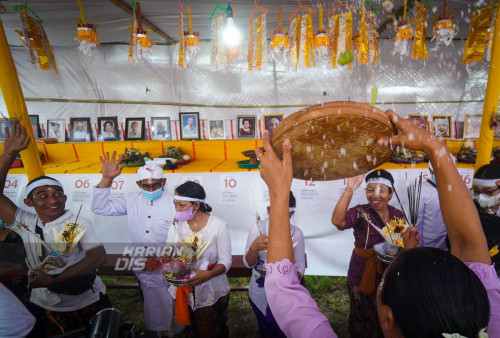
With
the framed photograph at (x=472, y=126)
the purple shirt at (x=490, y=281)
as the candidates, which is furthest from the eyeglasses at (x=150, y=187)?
the framed photograph at (x=472, y=126)

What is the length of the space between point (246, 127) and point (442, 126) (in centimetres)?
466

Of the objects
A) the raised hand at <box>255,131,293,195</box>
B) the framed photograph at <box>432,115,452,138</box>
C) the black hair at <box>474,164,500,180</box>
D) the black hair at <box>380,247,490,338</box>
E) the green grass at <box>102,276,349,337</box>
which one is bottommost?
the green grass at <box>102,276,349,337</box>

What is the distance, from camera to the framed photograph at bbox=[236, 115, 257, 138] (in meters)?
6.28

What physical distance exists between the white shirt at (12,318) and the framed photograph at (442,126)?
24.6 ft

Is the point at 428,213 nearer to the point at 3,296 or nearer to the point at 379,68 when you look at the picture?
the point at 3,296

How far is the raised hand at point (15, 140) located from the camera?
230 centimetres

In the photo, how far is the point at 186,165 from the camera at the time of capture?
516cm

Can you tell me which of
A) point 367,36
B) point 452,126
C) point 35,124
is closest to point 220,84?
point 367,36

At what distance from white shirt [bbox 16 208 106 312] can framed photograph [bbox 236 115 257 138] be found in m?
4.19

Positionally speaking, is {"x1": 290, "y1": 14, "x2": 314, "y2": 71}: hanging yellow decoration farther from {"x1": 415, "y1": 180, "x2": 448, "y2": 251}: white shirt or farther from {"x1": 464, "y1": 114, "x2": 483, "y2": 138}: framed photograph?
{"x1": 464, "y1": 114, "x2": 483, "y2": 138}: framed photograph

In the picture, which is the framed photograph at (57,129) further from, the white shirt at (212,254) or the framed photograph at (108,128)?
the white shirt at (212,254)

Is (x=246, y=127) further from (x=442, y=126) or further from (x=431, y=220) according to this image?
(x=442, y=126)

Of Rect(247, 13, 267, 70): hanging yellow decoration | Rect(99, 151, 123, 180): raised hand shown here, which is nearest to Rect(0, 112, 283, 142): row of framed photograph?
Rect(247, 13, 267, 70): hanging yellow decoration

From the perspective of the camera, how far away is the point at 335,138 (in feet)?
3.81
